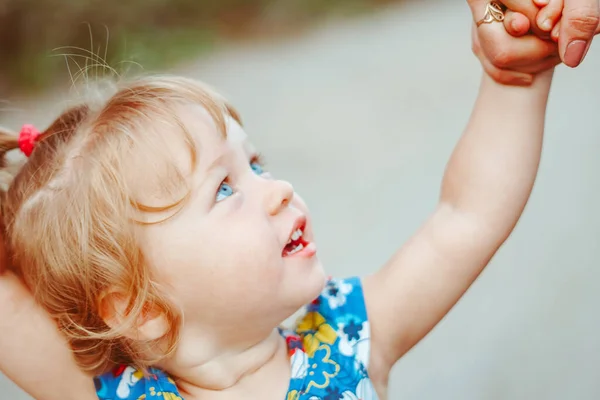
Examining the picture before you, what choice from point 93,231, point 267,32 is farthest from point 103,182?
point 267,32

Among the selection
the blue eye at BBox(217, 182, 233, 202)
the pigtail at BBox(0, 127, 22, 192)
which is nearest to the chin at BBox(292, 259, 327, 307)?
the blue eye at BBox(217, 182, 233, 202)

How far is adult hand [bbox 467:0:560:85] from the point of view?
75 cm

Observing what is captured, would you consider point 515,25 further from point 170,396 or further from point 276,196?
point 170,396

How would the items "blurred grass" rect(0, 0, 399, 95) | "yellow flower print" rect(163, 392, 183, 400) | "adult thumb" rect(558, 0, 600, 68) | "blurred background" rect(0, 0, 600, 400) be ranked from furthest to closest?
"blurred grass" rect(0, 0, 399, 95) < "blurred background" rect(0, 0, 600, 400) < "yellow flower print" rect(163, 392, 183, 400) < "adult thumb" rect(558, 0, 600, 68)

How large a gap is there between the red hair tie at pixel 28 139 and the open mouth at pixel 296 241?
31 centimetres

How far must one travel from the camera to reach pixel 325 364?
2.75 feet

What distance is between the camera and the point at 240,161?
0.81m

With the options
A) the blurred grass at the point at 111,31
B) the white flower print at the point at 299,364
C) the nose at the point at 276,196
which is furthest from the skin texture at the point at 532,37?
the blurred grass at the point at 111,31

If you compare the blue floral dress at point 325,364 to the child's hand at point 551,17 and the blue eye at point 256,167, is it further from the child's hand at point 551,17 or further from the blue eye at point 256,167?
the child's hand at point 551,17

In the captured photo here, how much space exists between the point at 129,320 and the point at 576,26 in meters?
0.49

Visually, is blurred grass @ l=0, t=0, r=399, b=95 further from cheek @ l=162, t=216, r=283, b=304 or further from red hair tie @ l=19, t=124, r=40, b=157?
cheek @ l=162, t=216, r=283, b=304

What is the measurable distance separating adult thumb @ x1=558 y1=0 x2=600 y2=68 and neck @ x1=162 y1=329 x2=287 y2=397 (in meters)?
0.40

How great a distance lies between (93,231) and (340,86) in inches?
62.9

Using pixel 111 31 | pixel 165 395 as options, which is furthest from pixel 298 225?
pixel 111 31
